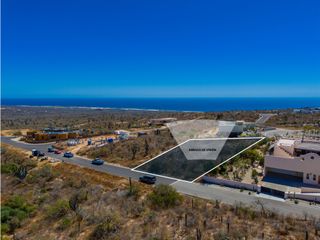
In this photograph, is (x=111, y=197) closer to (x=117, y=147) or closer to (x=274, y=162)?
(x=274, y=162)

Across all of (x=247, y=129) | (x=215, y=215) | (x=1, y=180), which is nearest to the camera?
(x=215, y=215)

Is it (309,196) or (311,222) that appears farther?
(309,196)

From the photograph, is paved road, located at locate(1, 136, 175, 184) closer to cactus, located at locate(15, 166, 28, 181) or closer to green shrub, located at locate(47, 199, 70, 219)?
cactus, located at locate(15, 166, 28, 181)

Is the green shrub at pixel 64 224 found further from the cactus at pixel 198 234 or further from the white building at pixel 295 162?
the white building at pixel 295 162

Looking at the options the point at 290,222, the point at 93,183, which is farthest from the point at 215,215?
the point at 93,183

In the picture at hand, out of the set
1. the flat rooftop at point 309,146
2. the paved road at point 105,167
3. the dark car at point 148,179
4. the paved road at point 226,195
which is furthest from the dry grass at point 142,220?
the flat rooftop at point 309,146

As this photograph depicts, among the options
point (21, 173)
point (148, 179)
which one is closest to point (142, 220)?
point (148, 179)
